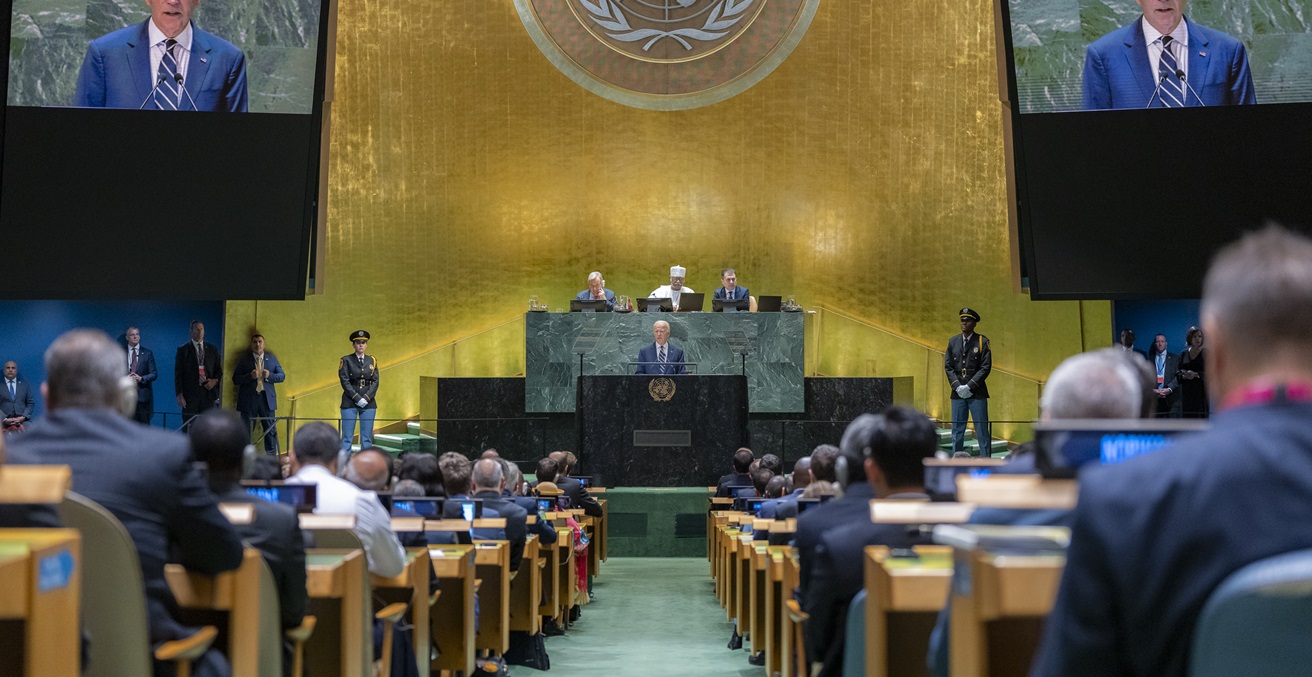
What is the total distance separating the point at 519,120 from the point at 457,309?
2338 millimetres

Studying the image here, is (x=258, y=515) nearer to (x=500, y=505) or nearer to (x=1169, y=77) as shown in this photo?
(x=500, y=505)

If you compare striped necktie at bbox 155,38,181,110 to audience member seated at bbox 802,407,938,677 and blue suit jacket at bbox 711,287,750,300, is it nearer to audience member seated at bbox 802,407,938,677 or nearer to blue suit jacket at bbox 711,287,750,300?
blue suit jacket at bbox 711,287,750,300

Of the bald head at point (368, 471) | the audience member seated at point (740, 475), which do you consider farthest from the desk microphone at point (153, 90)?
the bald head at point (368, 471)

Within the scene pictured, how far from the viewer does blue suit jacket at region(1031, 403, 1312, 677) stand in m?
1.18

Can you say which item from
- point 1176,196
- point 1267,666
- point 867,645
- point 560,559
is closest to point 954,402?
point 1176,196

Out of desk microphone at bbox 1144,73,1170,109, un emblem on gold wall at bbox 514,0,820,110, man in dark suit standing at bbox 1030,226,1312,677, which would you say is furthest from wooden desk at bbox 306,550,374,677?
un emblem on gold wall at bbox 514,0,820,110

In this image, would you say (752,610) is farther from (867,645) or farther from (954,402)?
(954,402)

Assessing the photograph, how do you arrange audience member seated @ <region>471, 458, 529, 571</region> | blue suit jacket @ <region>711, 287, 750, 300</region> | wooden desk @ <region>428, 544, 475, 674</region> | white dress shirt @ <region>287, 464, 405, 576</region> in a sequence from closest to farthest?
white dress shirt @ <region>287, 464, 405, 576</region> < wooden desk @ <region>428, 544, 475, 674</region> < audience member seated @ <region>471, 458, 529, 571</region> < blue suit jacket @ <region>711, 287, 750, 300</region>

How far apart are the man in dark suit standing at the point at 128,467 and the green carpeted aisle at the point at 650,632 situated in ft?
11.3

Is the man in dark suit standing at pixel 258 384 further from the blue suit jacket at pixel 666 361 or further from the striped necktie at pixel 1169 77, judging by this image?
the striped necktie at pixel 1169 77

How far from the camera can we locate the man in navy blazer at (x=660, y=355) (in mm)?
11453

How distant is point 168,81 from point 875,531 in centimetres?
964

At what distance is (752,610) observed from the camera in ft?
17.6

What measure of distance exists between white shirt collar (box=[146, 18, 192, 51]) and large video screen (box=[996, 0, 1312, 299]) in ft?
22.6
